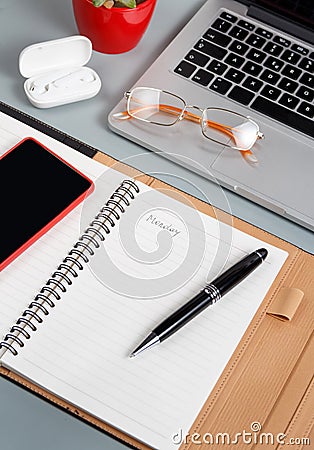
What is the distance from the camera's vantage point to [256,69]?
102 cm

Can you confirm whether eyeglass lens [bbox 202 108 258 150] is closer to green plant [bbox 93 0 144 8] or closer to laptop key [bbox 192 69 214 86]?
laptop key [bbox 192 69 214 86]

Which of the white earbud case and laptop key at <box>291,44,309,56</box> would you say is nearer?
the white earbud case

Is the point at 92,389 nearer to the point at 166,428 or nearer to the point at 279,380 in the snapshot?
the point at 166,428

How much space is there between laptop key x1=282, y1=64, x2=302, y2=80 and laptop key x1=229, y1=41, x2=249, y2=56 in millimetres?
63

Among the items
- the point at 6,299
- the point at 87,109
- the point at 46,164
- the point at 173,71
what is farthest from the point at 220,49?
the point at 6,299

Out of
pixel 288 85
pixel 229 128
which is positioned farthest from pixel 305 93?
pixel 229 128

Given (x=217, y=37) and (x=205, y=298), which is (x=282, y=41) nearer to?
(x=217, y=37)

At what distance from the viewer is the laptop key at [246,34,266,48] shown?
3.43 feet

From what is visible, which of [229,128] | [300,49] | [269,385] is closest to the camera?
[269,385]

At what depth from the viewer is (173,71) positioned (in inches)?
39.5

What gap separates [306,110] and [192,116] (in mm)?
157

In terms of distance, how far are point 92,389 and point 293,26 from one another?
61cm

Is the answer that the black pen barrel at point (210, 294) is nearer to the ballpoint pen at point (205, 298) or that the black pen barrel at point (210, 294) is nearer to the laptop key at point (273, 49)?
the ballpoint pen at point (205, 298)

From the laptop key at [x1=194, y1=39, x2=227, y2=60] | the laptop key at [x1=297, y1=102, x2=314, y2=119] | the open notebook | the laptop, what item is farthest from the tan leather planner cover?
the laptop key at [x1=194, y1=39, x2=227, y2=60]
